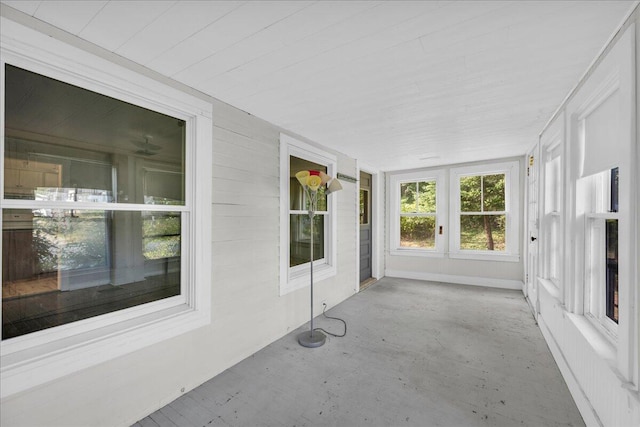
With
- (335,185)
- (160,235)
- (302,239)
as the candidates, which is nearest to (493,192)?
(335,185)

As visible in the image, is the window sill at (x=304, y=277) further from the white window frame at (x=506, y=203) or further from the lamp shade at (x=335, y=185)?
the white window frame at (x=506, y=203)

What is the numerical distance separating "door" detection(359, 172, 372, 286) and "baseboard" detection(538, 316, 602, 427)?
291cm

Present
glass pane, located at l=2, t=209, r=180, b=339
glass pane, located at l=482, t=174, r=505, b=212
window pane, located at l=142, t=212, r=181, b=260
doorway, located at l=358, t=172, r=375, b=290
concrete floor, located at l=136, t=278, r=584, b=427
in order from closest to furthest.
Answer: glass pane, located at l=2, t=209, r=180, b=339
concrete floor, located at l=136, t=278, r=584, b=427
window pane, located at l=142, t=212, r=181, b=260
glass pane, located at l=482, t=174, r=505, b=212
doorway, located at l=358, t=172, r=375, b=290

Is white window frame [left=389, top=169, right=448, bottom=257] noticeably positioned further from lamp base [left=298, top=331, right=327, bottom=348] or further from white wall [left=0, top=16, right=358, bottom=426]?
lamp base [left=298, top=331, right=327, bottom=348]

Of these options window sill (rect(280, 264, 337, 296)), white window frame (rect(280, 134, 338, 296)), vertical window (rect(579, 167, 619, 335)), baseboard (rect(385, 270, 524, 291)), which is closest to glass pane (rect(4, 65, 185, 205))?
white window frame (rect(280, 134, 338, 296))

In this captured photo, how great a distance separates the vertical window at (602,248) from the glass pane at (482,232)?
3.20m

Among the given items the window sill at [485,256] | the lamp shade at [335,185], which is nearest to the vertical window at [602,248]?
the lamp shade at [335,185]

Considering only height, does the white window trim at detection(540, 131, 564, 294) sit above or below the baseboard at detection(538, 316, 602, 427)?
above

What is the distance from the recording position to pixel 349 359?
2.57 m

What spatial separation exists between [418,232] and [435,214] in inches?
20.7

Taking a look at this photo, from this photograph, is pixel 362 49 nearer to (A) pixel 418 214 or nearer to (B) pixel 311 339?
(B) pixel 311 339

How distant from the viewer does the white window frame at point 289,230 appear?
300 centimetres

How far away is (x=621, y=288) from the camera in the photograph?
1.35m

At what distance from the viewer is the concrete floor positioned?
1831 millimetres
